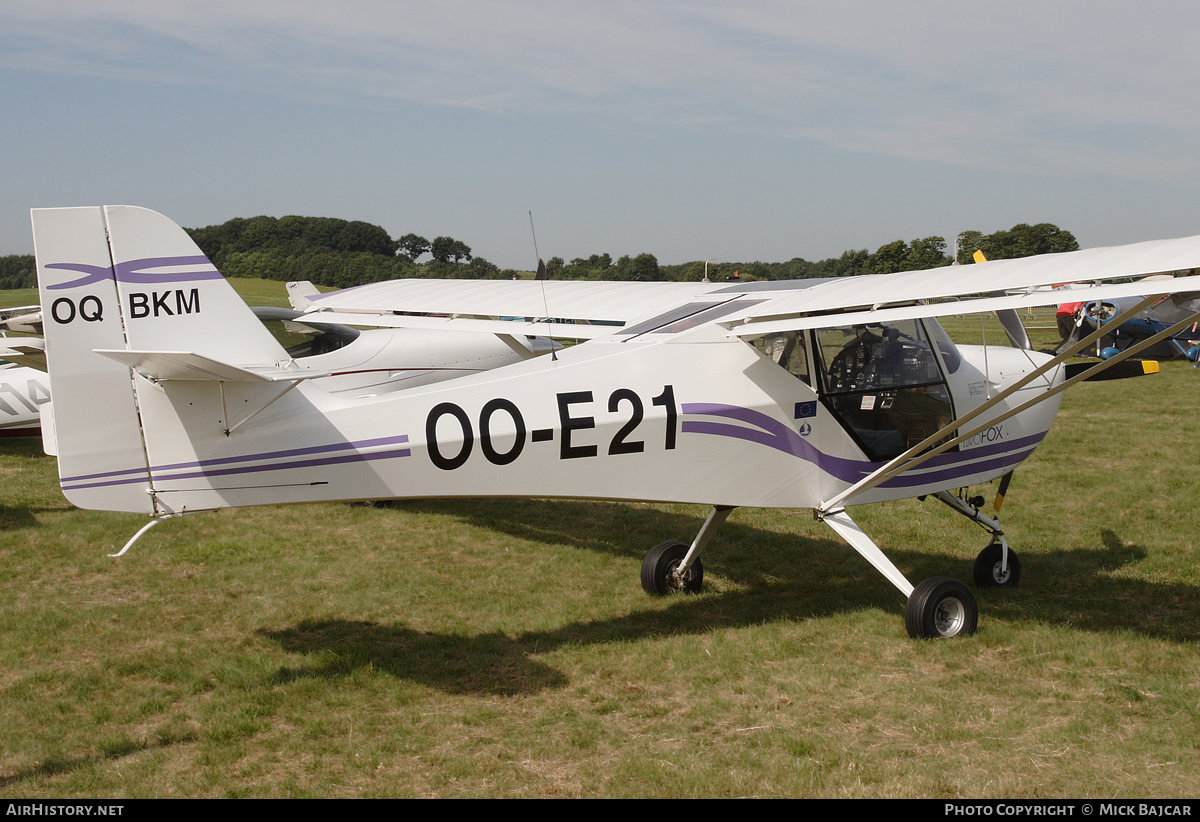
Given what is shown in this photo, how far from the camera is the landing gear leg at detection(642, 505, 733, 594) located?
6.46 metres

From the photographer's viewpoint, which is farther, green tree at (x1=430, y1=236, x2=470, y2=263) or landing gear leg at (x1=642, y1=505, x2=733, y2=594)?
green tree at (x1=430, y1=236, x2=470, y2=263)

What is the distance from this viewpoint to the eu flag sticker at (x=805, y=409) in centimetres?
560

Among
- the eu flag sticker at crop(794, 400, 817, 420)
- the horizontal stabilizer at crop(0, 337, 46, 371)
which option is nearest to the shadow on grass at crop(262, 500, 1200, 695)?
the eu flag sticker at crop(794, 400, 817, 420)

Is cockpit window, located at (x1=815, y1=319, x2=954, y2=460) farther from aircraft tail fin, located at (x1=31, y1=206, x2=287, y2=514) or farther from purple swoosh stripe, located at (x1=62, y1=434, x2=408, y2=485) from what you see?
aircraft tail fin, located at (x1=31, y1=206, x2=287, y2=514)

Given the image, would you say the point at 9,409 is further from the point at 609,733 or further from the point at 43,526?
the point at 609,733

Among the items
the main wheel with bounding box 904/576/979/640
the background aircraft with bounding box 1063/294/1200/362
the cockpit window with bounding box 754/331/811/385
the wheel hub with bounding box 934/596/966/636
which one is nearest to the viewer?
the main wheel with bounding box 904/576/979/640

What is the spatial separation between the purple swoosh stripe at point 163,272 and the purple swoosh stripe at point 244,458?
973 millimetres

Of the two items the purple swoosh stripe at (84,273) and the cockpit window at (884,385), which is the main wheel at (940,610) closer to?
the cockpit window at (884,385)

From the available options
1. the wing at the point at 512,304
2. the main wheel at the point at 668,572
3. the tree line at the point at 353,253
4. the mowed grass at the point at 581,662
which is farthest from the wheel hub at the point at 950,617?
the tree line at the point at 353,253

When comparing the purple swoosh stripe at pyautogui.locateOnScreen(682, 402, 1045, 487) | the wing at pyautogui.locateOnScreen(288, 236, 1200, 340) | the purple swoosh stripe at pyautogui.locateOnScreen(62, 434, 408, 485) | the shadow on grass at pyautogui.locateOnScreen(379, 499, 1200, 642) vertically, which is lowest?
the shadow on grass at pyautogui.locateOnScreen(379, 499, 1200, 642)

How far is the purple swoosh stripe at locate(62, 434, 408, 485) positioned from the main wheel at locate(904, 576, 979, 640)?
321 centimetres

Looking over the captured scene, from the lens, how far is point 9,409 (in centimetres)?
1213

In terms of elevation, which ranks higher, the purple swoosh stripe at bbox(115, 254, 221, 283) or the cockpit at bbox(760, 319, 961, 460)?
the purple swoosh stripe at bbox(115, 254, 221, 283)

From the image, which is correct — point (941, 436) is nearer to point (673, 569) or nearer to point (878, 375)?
point (878, 375)
